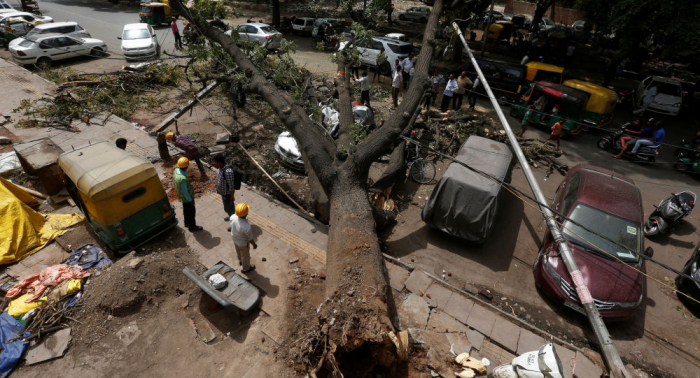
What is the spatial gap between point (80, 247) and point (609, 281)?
10521 millimetres

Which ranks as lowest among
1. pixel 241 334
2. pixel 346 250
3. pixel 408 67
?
pixel 241 334

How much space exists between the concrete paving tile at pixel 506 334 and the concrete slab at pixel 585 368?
888 millimetres

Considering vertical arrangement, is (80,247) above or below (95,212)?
below

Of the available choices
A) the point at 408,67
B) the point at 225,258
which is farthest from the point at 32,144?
the point at 408,67

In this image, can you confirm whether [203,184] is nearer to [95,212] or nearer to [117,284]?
[95,212]

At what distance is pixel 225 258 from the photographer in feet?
22.7

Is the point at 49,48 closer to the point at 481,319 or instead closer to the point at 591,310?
the point at 481,319

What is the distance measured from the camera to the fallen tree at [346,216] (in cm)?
434

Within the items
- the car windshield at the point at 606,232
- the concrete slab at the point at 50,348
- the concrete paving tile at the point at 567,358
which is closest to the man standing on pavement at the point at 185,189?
the concrete slab at the point at 50,348

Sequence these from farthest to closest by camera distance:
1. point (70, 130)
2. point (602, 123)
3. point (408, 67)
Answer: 1. point (408, 67)
2. point (602, 123)
3. point (70, 130)

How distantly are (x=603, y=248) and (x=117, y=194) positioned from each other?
31.2 feet

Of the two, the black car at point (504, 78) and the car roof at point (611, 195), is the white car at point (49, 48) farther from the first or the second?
the car roof at point (611, 195)

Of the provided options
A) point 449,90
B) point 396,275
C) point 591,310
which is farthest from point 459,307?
point 449,90

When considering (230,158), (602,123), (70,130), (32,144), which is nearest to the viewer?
(32,144)
